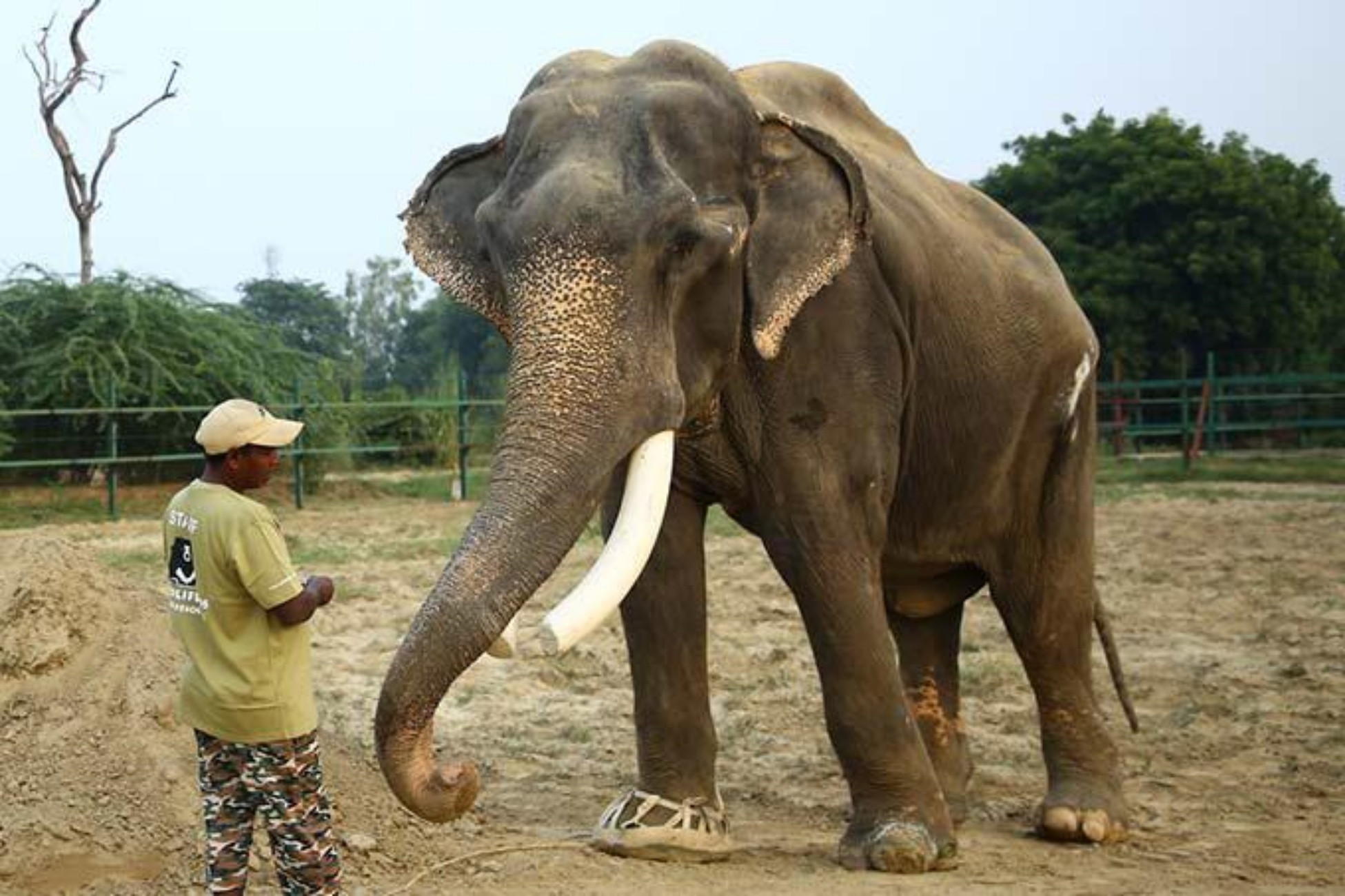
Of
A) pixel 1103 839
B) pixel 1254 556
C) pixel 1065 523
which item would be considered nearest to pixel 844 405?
pixel 1065 523

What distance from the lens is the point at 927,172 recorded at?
6.64 meters

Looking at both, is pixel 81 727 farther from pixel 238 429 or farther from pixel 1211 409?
pixel 1211 409

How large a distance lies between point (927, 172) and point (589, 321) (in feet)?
7.66

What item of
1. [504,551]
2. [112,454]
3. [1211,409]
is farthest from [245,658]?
[1211,409]

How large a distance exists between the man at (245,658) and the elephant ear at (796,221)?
1.53 metres

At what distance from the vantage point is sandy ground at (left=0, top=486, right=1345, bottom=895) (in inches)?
214

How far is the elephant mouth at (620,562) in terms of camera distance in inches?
168

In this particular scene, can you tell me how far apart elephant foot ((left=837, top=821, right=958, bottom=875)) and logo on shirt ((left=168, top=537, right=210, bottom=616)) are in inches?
89.9

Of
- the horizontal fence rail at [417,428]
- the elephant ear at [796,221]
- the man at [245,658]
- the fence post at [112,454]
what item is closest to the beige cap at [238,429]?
the man at [245,658]

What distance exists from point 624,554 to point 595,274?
755mm

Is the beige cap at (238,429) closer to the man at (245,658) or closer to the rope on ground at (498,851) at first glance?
the man at (245,658)

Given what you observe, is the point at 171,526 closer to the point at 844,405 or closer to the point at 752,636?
the point at 844,405

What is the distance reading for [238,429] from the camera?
425cm

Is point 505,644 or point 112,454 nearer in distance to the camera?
point 505,644
